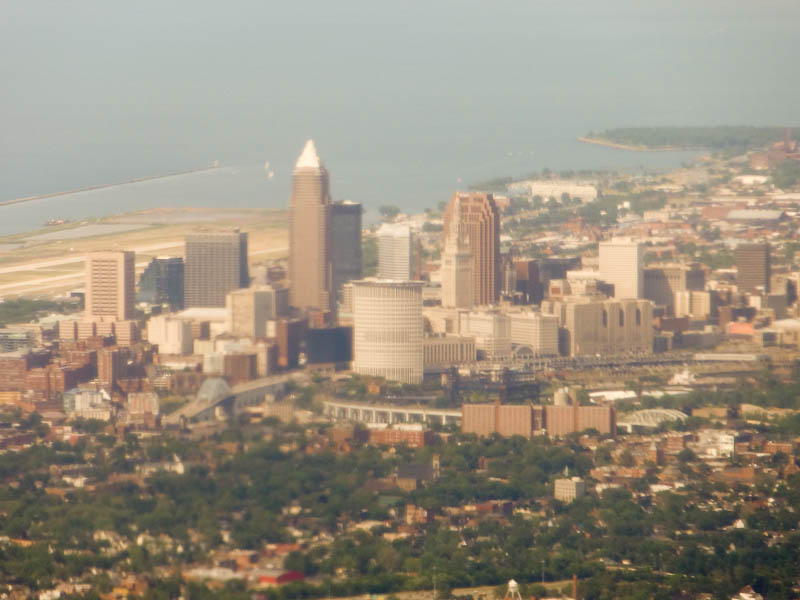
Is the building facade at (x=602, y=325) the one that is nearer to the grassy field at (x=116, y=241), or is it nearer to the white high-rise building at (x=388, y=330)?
the white high-rise building at (x=388, y=330)

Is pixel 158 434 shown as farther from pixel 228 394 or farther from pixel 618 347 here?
pixel 618 347

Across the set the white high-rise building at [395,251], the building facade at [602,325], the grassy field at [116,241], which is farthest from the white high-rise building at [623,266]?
the grassy field at [116,241]

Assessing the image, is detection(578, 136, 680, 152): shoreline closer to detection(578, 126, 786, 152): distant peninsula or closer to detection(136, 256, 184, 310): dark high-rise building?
detection(578, 126, 786, 152): distant peninsula

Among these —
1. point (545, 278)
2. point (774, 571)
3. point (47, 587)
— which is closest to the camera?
point (47, 587)

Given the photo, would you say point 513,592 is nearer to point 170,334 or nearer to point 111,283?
point 170,334

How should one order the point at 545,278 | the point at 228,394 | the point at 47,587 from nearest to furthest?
the point at 47,587
the point at 228,394
the point at 545,278

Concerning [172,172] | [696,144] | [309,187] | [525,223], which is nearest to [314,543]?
[172,172]
